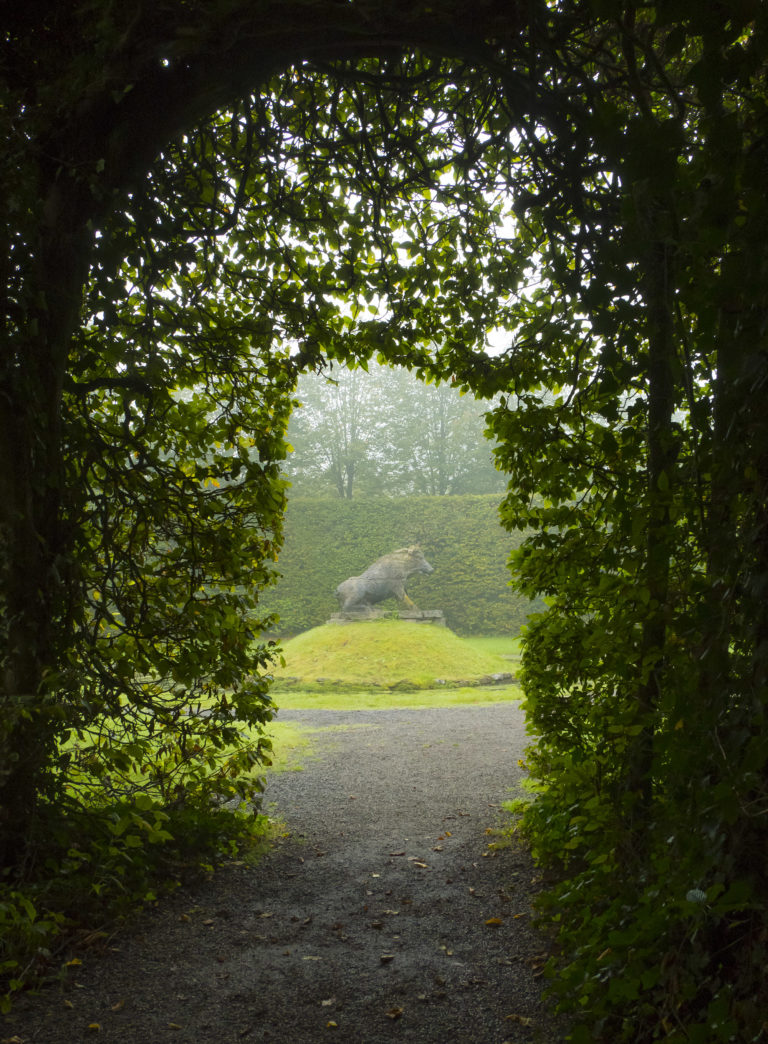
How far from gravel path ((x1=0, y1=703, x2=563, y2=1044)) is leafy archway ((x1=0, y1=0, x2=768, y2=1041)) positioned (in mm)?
529

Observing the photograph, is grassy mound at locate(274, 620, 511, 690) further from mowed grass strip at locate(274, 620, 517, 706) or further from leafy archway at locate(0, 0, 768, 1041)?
leafy archway at locate(0, 0, 768, 1041)

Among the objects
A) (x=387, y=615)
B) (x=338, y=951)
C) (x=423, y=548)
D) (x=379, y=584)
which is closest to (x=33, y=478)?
(x=338, y=951)

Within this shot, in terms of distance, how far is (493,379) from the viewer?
4.61 m

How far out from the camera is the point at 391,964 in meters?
3.30

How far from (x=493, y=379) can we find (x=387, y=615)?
1367cm

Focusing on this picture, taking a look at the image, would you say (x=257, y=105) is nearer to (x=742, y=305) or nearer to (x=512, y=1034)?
(x=742, y=305)

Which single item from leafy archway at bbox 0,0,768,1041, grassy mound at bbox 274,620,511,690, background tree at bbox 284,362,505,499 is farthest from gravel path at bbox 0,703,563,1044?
background tree at bbox 284,362,505,499

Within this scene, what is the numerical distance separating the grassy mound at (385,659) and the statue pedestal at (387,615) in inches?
18.8

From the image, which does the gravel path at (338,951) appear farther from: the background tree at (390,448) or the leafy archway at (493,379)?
the background tree at (390,448)

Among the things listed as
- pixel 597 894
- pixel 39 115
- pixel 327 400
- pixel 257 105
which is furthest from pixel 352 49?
pixel 327 400

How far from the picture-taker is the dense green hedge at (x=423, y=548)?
2156 centimetres

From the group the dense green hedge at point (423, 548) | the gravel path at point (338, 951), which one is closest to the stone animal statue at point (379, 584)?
the dense green hedge at point (423, 548)

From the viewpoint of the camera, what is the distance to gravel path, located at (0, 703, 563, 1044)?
2744 millimetres

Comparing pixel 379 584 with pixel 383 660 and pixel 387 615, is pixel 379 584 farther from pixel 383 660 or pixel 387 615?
pixel 383 660
